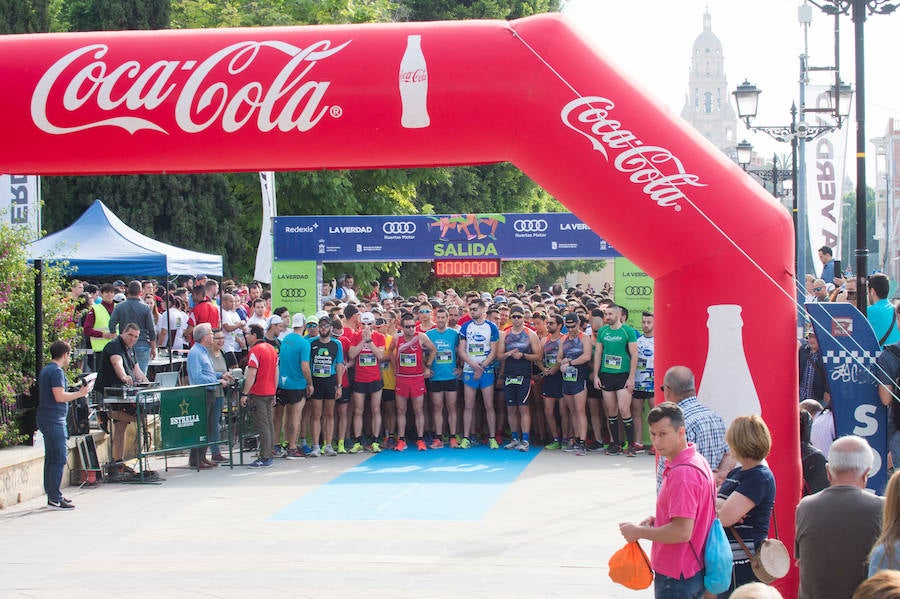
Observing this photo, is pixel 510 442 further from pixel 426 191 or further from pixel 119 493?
pixel 426 191

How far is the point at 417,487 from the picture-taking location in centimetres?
1227

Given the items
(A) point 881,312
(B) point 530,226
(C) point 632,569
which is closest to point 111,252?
(B) point 530,226

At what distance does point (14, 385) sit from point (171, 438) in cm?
194

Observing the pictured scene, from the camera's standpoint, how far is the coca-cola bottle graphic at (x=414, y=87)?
712 centimetres

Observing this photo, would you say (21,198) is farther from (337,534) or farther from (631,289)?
(337,534)

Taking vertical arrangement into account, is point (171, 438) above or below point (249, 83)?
below

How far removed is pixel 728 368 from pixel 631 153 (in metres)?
1.58

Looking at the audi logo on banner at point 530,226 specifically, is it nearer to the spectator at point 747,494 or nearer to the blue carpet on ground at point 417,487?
the blue carpet on ground at point 417,487

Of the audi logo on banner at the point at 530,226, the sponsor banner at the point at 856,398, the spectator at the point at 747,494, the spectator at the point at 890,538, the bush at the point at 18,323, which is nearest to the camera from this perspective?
the spectator at the point at 890,538

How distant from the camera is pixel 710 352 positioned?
A: 7098mm

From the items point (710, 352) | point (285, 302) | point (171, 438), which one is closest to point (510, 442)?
point (171, 438)

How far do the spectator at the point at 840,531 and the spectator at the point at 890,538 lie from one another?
1.79 ft

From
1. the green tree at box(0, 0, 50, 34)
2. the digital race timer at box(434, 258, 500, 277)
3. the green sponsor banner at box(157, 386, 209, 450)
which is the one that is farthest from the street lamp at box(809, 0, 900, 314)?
the green tree at box(0, 0, 50, 34)

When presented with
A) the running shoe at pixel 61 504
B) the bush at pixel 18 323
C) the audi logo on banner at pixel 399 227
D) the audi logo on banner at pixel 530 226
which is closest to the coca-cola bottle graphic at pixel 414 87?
the running shoe at pixel 61 504
